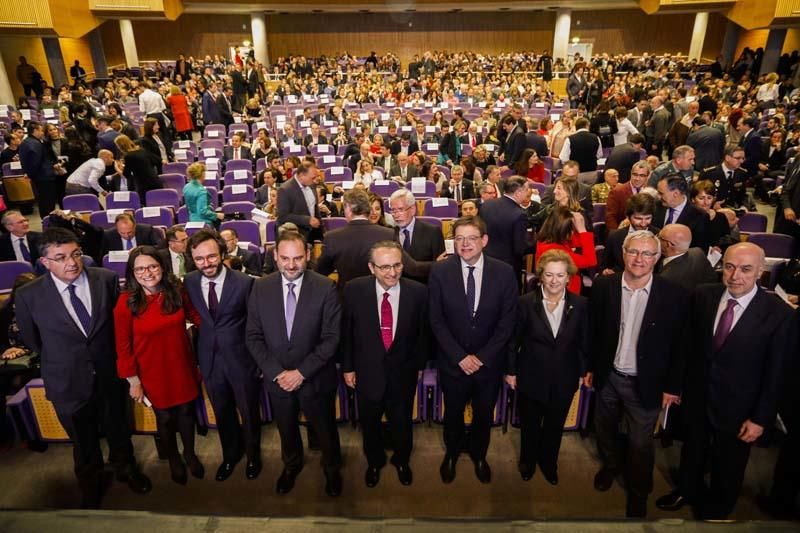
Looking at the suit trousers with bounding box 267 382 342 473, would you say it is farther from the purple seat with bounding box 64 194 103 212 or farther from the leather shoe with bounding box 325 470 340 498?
the purple seat with bounding box 64 194 103 212

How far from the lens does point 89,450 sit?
2.91 m

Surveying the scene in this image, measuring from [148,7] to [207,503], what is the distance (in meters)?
17.9

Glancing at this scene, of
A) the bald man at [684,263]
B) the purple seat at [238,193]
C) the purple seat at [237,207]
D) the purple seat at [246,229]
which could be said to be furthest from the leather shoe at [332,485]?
the purple seat at [238,193]

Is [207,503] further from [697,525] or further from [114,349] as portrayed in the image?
[697,525]

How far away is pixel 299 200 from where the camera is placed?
473cm

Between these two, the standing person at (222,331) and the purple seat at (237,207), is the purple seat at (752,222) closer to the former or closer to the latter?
A: the standing person at (222,331)

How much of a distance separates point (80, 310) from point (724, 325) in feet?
10.9

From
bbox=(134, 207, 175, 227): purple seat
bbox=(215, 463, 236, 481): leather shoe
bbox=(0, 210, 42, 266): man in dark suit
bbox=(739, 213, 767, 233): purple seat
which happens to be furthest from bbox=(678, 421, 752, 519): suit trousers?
bbox=(0, 210, 42, 266): man in dark suit

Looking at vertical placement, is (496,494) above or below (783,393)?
below

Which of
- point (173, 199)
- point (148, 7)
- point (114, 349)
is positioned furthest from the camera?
point (148, 7)

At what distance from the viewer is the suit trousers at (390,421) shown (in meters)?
2.88

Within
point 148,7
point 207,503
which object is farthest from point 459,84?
point 207,503

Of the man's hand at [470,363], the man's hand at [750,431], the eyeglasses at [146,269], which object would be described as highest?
the eyeglasses at [146,269]

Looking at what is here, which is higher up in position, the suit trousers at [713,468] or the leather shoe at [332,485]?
the suit trousers at [713,468]
